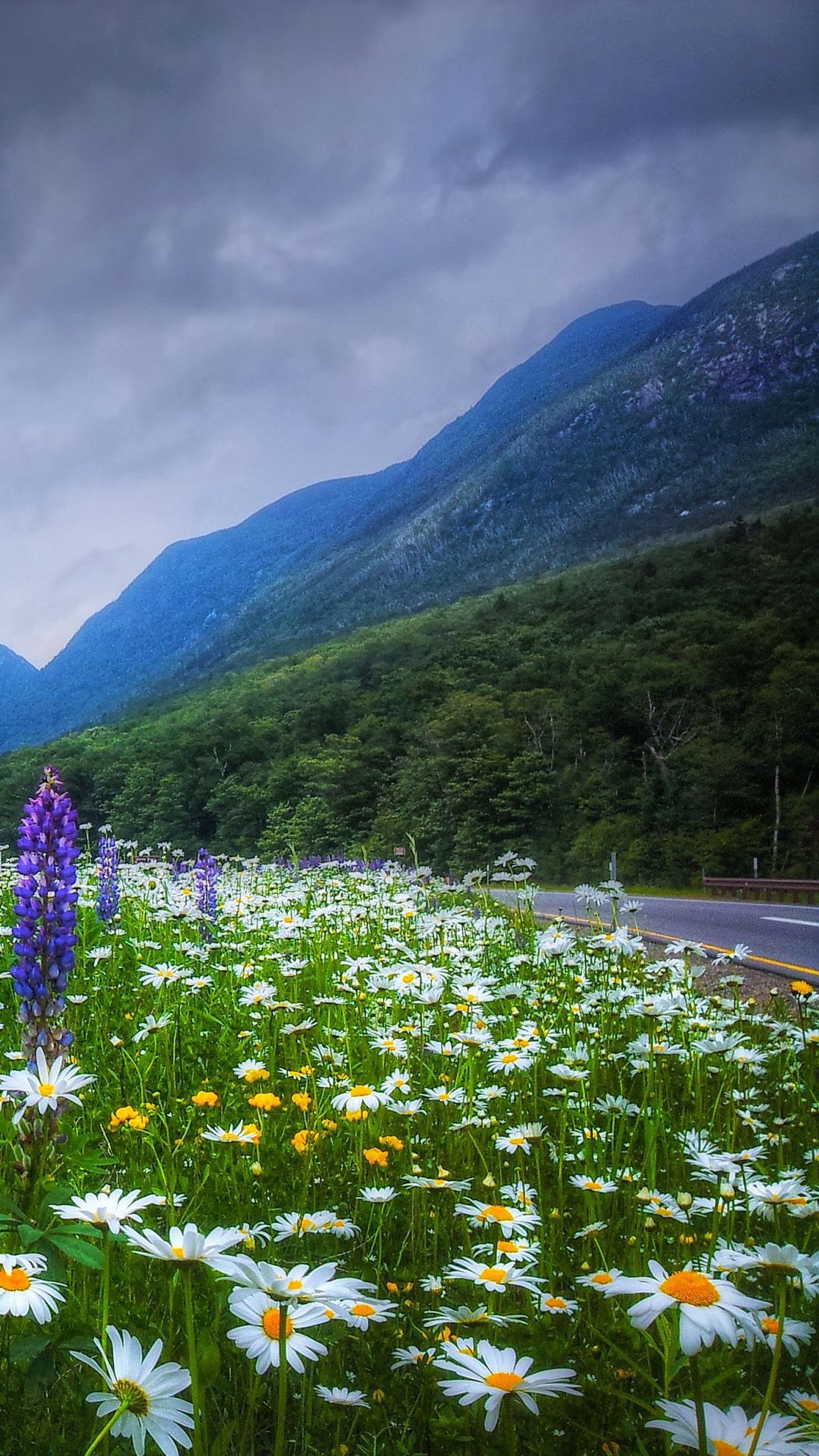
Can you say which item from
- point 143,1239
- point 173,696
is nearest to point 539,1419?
point 143,1239

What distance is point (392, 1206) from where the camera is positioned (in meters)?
2.18

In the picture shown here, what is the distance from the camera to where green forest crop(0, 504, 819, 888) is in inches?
661

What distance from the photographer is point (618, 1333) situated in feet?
5.13

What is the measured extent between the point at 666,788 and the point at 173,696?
3402cm

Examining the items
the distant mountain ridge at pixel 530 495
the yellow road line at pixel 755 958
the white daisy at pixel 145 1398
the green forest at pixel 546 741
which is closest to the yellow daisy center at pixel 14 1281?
the white daisy at pixel 145 1398

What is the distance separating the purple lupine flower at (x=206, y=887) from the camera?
505 centimetres

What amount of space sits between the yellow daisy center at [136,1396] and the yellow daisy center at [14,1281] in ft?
0.69

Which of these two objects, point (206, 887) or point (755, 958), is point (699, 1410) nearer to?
point (206, 887)

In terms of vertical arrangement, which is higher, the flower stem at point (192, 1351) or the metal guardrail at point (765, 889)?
the flower stem at point (192, 1351)

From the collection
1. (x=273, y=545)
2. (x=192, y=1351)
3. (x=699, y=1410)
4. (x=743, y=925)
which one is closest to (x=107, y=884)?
(x=192, y=1351)

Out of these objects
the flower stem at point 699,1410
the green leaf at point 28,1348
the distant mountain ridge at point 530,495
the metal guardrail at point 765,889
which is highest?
the distant mountain ridge at point 530,495

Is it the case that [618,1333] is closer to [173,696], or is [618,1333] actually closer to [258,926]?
[258,926]

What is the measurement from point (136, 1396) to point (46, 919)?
141 centimetres

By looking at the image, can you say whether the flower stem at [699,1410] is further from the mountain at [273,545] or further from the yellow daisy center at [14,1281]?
the mountain at [273,545]
